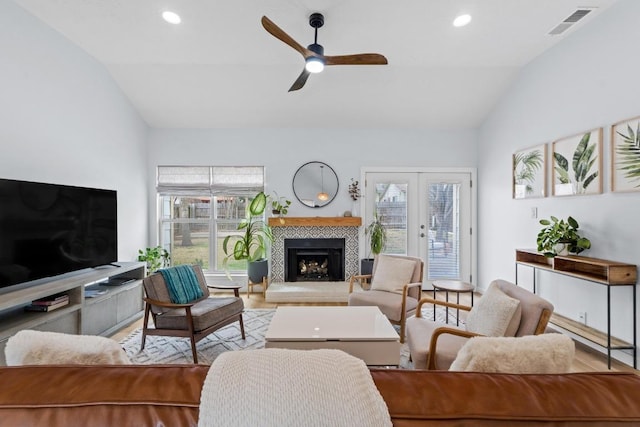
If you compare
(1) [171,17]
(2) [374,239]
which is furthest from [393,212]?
(1) [171,17]

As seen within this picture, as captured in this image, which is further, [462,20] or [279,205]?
[279,205]

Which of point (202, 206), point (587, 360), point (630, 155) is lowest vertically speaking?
point (587, 360)

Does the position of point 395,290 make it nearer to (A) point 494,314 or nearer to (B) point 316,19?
(A) point 494,314

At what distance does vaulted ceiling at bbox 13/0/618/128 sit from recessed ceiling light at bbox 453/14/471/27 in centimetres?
5

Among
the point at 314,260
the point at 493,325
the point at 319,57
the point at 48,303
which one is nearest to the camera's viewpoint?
the point at 493,325

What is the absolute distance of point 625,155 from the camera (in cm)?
270

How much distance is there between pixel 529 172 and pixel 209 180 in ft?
15.2

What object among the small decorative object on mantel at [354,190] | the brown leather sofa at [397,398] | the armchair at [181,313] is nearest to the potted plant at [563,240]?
the small decorative object on mantel at [354,190]

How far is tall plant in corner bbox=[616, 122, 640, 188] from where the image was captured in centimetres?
259

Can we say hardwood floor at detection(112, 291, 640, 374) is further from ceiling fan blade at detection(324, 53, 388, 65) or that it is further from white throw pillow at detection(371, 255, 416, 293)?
ceiling fan blade at detection(324, 53, 388, 65)

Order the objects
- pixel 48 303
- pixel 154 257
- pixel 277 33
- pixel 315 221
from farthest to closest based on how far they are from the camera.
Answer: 1. pixel 315 221
2. pixel 154 257
3. pixel 48 303
4. pixel 277 33

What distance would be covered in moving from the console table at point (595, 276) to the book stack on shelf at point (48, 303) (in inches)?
183

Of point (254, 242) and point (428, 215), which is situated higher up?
point (428, 215)

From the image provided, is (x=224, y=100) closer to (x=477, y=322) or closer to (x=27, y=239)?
(x=27, y=239)
